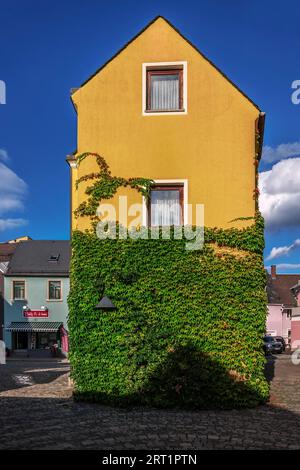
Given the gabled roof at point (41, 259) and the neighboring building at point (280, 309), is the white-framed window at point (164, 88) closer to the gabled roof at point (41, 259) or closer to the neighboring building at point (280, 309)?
the gabled roof at point (41, 259)

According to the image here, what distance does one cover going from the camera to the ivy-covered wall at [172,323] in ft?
37.0

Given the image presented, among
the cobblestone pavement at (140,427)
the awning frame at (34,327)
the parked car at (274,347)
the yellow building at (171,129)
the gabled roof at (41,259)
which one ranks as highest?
the yellow building at (171,129)

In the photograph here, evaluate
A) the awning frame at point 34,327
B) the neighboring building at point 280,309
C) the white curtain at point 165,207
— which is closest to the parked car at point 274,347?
the neighboring building at point 280,309

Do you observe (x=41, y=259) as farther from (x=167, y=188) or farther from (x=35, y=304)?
Result: (x=167, y=188)

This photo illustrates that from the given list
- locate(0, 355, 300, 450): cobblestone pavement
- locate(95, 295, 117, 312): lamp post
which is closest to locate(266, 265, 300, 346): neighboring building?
locate(0, 355, 300, 450): cobblestone pavement

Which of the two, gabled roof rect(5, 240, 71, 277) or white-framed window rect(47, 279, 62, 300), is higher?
gabled roof rect(5, 240, 71, 277)

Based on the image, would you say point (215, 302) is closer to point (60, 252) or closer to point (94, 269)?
point (94, 269)

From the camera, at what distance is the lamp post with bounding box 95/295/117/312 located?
1137 centimetres

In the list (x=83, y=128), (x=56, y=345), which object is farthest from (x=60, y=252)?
(x=83, y=128)

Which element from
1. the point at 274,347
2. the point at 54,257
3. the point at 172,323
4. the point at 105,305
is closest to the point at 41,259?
the point at 54,257

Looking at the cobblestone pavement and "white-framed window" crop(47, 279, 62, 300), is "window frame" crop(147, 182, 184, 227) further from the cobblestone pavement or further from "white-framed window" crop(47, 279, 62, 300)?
"white-framed window" crop(47, 279, 62, 300)

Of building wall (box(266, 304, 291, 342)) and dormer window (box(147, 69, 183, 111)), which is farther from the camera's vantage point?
building wall (box(266, 304, 291, 342))

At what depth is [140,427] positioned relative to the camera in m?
9.14

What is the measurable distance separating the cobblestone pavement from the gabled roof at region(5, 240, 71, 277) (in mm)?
26145
